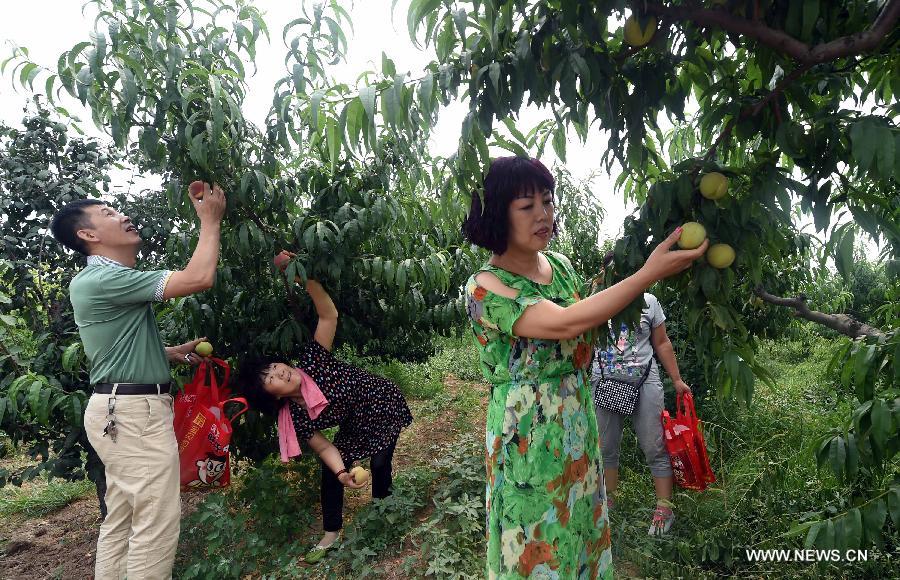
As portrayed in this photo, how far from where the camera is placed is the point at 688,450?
9.45ft

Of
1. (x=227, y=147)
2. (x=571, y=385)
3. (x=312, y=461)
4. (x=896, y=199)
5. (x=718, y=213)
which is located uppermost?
(x=227, y=147)

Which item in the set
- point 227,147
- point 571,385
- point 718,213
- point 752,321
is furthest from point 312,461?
point 752,321

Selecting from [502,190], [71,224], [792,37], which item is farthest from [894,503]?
[71,224]

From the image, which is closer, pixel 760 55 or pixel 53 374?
pixel 760 55

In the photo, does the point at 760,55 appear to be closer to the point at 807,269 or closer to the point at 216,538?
the point at 216,538

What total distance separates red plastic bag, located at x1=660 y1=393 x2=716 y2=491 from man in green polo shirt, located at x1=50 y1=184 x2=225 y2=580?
2366mm

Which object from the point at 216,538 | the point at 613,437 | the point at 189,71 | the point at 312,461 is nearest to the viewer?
the point at 189,71

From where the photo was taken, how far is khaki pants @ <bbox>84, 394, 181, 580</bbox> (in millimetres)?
2330

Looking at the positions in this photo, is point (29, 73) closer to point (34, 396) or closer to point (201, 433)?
point (34, 396)

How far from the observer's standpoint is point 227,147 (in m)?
2.26

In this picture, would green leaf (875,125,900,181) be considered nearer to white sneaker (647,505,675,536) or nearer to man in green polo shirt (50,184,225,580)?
man in green polo shirt (50,184,225,580)

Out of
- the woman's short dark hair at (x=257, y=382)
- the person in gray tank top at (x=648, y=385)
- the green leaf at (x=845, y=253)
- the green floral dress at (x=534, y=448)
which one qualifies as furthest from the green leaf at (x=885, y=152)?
the woman's short dark hair at (x=257, y=382)

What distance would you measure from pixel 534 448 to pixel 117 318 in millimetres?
1818

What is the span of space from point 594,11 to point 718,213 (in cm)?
53
